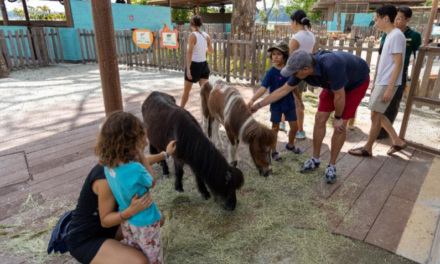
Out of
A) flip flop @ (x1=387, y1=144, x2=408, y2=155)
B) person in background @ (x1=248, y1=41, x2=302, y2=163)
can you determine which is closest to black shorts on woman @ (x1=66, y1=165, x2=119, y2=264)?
person in background @ (x1=248, y1=41, x2=302, y2=163)

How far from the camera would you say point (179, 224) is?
8.86 feet

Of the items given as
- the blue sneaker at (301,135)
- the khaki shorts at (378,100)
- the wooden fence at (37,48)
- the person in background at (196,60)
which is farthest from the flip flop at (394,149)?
the wooden fence at (37,48)

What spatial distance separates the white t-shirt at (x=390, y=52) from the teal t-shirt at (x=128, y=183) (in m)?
3.51

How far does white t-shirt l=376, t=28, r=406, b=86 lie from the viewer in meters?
3.44

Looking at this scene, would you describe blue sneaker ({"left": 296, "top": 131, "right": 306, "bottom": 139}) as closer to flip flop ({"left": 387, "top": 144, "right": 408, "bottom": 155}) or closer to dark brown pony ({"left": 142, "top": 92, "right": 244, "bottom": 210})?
flip flop ({"left": 387, "top": 144, "right": 408, "bottom": 155})

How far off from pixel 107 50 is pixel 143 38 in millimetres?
8817

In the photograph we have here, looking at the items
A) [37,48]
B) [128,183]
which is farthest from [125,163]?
[37,48]

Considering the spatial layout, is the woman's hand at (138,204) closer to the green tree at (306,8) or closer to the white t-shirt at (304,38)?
the white t-shirt at (304,38)

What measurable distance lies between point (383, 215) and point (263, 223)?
129cm

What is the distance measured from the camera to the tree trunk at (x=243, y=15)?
11.2 m

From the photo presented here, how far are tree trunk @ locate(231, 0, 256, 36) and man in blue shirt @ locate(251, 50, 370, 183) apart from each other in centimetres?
885

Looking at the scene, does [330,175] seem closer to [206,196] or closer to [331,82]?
[331,82]

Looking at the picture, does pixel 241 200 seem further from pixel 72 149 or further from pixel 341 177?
pixel 72 149

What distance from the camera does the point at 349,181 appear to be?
3.50 meters
